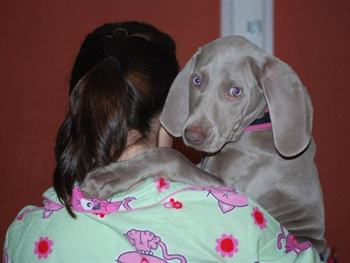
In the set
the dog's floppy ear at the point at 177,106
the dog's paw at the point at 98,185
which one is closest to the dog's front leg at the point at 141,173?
the dog's paw at the point at 98,185

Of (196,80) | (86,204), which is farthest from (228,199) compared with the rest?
(196,80)

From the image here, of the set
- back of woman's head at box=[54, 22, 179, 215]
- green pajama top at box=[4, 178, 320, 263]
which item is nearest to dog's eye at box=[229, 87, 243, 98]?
back of woman's head at box=[54, 22, 179, 215]

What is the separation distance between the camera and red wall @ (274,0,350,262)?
329cm

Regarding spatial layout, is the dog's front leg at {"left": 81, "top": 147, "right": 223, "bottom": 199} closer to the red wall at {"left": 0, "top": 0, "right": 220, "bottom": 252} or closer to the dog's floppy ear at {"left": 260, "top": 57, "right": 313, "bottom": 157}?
the dog's floppy ear at {"left": 260, "top": 57, "right": 313, "bottom": 157}

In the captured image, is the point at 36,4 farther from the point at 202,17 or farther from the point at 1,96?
the point at 202,17

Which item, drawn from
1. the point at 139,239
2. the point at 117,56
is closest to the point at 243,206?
the point at 139,239

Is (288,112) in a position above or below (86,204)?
above

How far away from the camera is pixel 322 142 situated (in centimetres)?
336

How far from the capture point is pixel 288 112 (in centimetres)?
149

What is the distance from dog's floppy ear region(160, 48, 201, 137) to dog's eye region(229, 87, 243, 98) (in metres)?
0.16

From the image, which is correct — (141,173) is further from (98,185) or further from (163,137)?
(163,137)

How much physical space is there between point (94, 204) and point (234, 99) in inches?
22.6

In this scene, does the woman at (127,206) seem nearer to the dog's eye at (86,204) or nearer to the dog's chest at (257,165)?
the dog's eye at (86,204)

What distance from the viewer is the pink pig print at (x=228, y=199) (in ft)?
4.00
